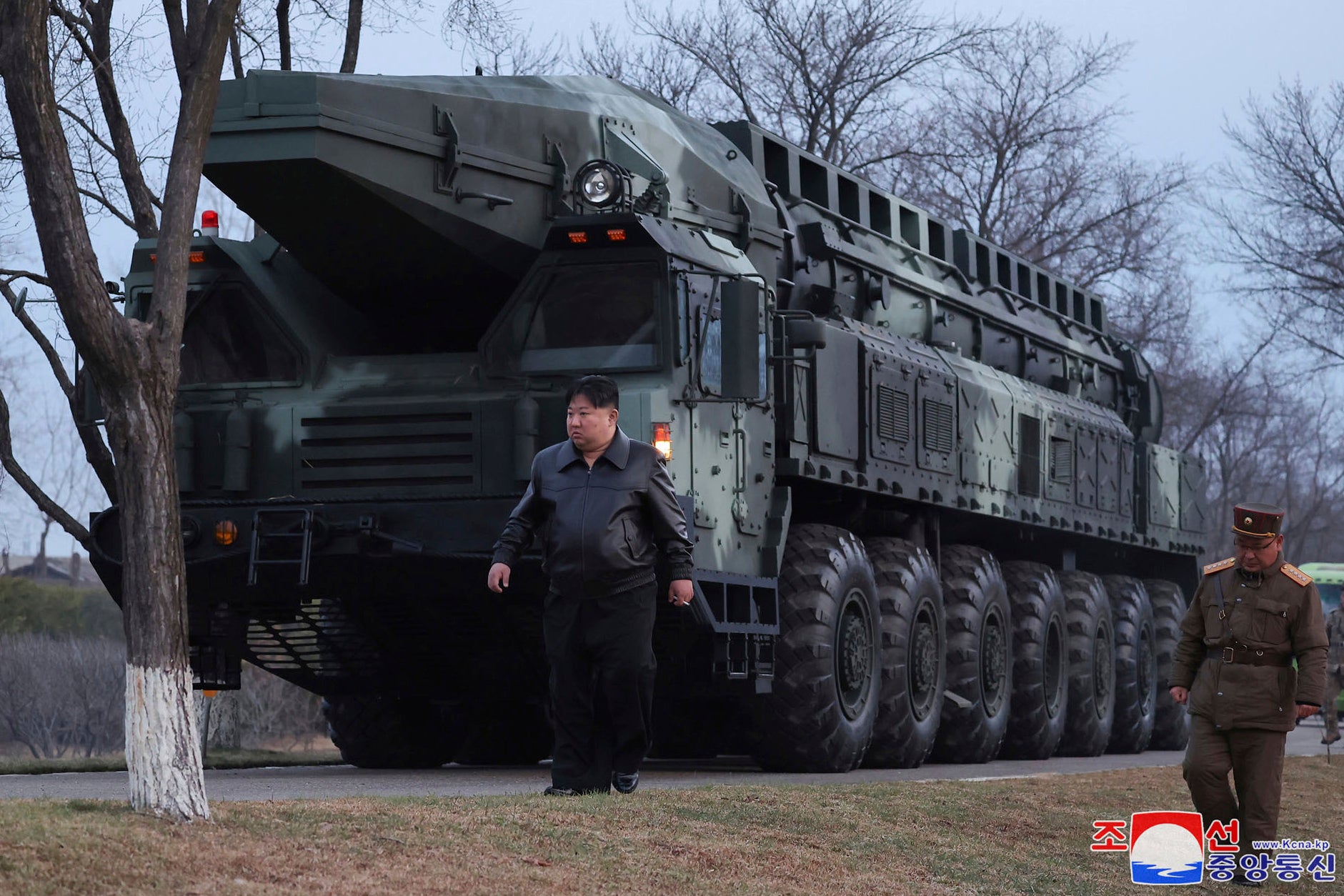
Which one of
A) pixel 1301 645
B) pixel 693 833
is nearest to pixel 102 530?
pixel 693 833

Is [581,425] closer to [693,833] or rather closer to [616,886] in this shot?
[693,833]

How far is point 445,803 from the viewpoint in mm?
9016

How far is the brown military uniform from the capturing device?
9836 millimetres

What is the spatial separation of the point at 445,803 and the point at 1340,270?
26193mm

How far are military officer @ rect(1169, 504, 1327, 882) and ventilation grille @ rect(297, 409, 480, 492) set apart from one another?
14.3 feet

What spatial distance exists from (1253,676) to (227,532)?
5.85 m

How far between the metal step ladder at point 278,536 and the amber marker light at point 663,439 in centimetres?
203

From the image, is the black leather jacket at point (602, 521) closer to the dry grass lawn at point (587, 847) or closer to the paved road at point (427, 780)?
the dry grass lawn at point (587, 847)

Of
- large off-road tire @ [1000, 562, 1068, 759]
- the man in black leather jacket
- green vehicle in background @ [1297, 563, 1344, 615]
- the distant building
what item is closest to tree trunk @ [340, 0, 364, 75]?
large off-road tire @ [1000, 562, 1068, 759]

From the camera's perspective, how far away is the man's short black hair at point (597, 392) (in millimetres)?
9578

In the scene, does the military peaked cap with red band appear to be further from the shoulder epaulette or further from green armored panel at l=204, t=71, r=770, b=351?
green armored panel at l=204, t=71, r=770, b=351

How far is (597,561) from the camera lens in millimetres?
9508

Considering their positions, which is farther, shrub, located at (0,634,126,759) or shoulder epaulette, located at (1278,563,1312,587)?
shrub, located at (0,634,126,759)

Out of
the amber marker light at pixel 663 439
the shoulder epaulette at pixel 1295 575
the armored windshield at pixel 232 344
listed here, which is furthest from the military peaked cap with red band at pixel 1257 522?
the armored windshield at pixel 232 344
